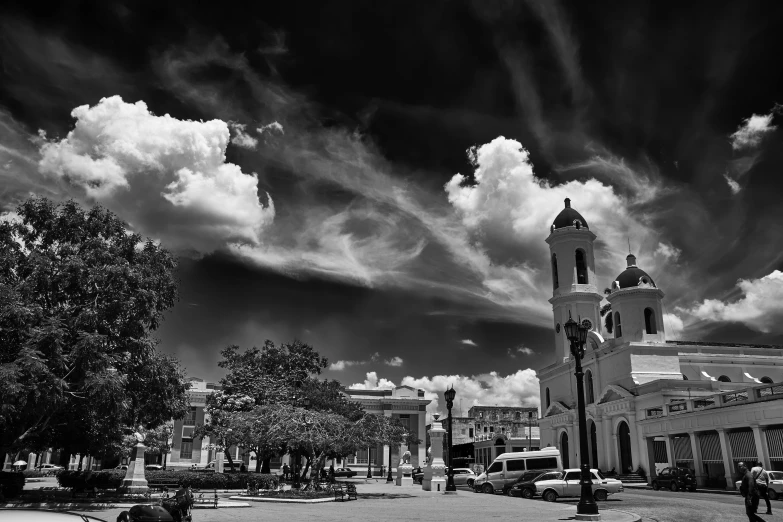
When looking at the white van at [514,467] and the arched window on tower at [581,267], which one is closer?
the white van at [514,467]

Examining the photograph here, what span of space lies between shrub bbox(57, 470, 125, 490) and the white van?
1964cm

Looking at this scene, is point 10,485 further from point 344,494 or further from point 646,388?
point 646,388

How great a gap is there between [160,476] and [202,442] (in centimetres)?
3668

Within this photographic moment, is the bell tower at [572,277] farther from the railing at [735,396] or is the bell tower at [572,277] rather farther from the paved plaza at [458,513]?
the paved plaza at [458,513]

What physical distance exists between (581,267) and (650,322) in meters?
12.7

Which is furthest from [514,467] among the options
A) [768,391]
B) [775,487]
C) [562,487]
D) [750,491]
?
[750,491]

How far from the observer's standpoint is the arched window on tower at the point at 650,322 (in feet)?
182

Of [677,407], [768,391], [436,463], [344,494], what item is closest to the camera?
[344,494]

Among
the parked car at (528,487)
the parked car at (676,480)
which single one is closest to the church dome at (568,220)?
the parked car at (676,480)

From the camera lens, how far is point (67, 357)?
19.6m

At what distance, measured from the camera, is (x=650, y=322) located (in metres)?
56.0

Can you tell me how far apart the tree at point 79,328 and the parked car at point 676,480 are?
83.3 feet

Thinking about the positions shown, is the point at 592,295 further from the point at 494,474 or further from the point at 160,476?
the point at 160,476

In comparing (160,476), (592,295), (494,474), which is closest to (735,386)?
(592,295)
